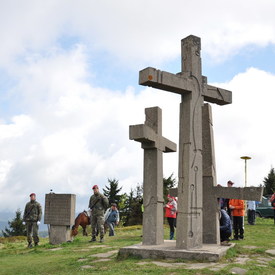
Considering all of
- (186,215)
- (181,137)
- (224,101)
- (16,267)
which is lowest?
(16,267)

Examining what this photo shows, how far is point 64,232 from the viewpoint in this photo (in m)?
15.0

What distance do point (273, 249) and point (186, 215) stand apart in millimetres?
2880

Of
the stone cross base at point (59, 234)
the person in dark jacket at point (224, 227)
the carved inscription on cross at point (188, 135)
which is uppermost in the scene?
the carved inscription on cross at point (188, 135)

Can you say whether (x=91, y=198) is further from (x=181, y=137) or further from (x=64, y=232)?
(x=181, y=137)

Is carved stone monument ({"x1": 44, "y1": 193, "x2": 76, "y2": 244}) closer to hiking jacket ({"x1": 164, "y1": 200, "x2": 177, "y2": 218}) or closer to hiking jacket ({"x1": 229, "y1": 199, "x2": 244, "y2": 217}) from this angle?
hiking jacket ({"x1": 164, "y1": 200, "x2": 177, "y2": 218})

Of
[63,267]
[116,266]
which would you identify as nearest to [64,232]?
[63,267]

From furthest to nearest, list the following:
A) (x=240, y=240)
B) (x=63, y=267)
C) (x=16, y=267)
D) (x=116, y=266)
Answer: (x=240, y=240) → (x=16, y=267) → (x=63, y=267) → (x=116, y=266)

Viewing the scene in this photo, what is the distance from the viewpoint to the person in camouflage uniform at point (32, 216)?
A: 14.8 m

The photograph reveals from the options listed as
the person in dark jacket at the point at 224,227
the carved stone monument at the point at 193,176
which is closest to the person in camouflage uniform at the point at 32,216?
the carved stone monument at the point at 193,176

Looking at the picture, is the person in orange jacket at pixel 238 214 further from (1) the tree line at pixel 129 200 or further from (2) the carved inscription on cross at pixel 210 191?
(1) the tree line at pixel 129 200

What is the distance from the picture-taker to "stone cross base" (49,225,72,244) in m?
15.0

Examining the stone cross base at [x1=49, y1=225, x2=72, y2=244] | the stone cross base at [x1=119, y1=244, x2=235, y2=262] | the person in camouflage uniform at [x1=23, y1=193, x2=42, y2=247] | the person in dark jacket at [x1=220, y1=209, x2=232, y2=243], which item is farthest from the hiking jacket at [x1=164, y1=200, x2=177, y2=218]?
the person in camouflage uniform at [x1=23, y1=193, x2=42, y2=247]

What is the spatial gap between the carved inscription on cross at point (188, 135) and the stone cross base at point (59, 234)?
7.28 meters

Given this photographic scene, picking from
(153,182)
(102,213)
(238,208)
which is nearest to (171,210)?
(238,208)
